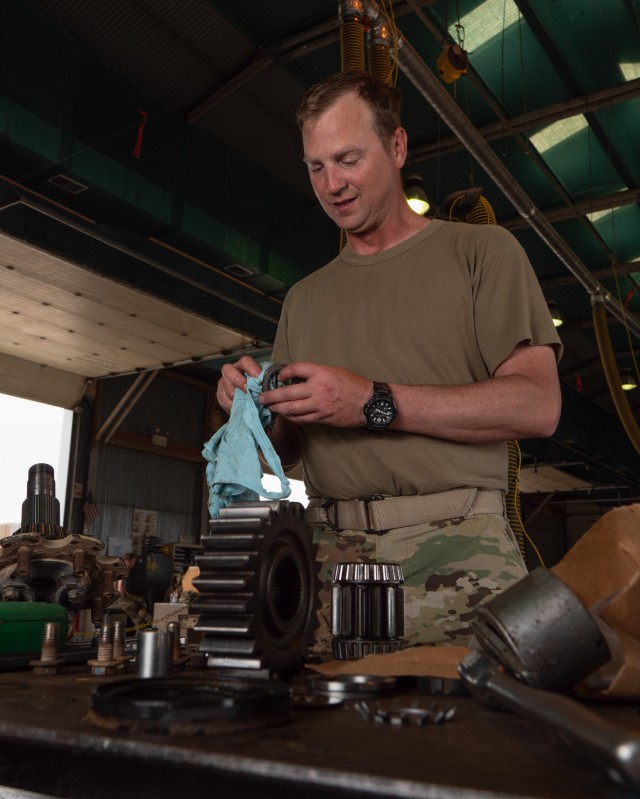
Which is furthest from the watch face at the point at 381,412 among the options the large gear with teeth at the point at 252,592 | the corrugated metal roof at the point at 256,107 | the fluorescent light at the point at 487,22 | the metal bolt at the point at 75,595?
the fluorescent light at the point at 487,22

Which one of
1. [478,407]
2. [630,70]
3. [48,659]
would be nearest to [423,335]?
[478,407]

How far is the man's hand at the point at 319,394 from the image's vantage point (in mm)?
1074

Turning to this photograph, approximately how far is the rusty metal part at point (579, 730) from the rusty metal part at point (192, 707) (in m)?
0.16

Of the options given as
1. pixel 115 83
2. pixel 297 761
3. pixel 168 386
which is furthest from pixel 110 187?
pixel 168 386

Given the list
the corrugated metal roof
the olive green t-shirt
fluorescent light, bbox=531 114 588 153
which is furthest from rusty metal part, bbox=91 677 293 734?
fluorescent light, bbox=531 114 588 153

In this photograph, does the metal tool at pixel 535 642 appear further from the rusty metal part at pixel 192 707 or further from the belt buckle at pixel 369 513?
the belt buckle at pixel 369 513

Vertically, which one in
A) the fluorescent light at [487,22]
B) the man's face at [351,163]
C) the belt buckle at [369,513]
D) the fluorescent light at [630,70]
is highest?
the fluorescent light at [487,22]

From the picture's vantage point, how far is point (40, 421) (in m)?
7.46

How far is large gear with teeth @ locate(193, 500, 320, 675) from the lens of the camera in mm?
718

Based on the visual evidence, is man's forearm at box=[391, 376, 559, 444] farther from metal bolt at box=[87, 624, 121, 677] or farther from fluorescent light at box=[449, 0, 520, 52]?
fluorescent light at box=[449, 0, 520, 52]

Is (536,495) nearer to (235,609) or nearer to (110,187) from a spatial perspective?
(110,187)

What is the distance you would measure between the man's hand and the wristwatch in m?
0.01

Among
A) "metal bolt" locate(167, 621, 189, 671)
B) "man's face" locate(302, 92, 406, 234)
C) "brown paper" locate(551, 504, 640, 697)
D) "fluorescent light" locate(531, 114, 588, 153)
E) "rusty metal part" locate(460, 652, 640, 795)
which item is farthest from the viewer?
"fluorescent light" locate(531, 114, 588, 153)

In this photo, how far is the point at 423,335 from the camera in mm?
1332
